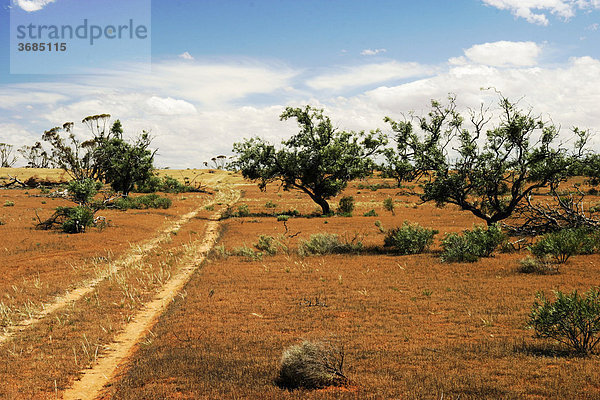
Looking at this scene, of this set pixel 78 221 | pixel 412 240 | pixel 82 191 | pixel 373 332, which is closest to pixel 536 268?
pixel 412 240

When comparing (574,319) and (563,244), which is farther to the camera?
(563,244)

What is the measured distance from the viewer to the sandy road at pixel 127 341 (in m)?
8.17

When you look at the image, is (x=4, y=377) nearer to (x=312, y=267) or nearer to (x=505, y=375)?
(x=505, y=375)

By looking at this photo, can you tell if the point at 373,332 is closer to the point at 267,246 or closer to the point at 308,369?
the point at 308,369

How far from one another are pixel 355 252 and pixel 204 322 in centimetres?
1264

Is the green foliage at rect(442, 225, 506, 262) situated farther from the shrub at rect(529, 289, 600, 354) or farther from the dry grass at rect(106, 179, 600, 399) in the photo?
the shrub at rect(529, 289, 600, 354)

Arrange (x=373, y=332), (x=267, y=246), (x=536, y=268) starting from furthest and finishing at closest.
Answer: (x=267, y=246)
(x=536, y=268)
(x=373, y=332)

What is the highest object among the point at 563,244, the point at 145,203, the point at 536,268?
the point at 145,203

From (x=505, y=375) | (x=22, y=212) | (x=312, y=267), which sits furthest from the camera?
(x=22, y=212)

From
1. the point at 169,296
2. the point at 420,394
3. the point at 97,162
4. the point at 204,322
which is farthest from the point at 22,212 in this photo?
the point at 420,394

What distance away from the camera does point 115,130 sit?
185 ft

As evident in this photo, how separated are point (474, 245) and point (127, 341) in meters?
15.4

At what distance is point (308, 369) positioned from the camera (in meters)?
7.39

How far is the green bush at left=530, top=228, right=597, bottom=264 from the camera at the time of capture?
1709 cm
